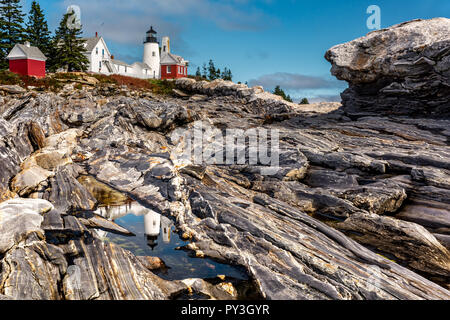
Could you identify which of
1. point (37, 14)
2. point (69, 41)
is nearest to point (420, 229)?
point (69, 41)

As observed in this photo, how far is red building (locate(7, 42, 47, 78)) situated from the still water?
202ft

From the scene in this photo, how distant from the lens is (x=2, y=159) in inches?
723

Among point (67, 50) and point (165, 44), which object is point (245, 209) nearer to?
point (67, 50)

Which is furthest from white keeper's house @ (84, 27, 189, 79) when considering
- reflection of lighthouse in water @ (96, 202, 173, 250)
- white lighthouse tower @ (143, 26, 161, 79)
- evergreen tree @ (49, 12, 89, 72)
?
reflection of lighthouse in water @ (96, 202, 173, 250)

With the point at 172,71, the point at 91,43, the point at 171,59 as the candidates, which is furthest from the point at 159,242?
the point at 171,59

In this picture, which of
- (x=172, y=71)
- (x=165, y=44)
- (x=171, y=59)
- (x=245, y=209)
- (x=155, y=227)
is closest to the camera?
(x=155, y=227)

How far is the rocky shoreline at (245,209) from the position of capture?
9.78 meters

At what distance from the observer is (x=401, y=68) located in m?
26.8

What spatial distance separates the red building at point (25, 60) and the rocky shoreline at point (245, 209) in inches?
1537

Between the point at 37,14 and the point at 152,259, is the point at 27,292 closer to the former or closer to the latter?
the point at 152,259

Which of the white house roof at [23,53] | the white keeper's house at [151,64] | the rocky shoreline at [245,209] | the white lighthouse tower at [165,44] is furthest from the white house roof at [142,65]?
the rocky shoreline at [245,209]

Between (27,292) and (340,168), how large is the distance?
58.6 ft

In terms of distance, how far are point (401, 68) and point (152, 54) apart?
86662 millimetres

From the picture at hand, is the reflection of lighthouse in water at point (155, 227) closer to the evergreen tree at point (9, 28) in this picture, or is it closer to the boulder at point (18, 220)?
the boulder at point (18, 220)
